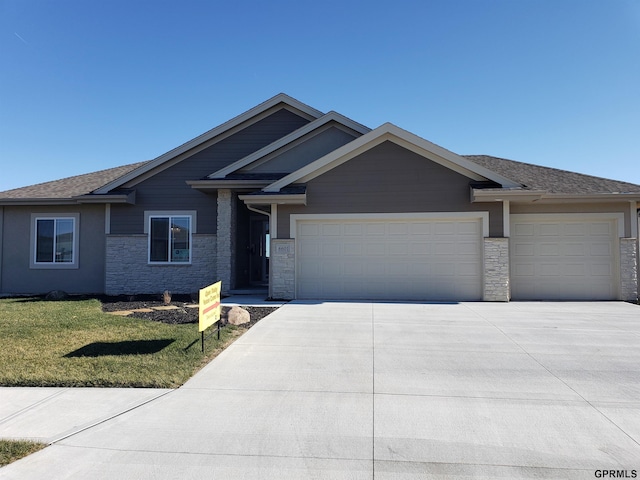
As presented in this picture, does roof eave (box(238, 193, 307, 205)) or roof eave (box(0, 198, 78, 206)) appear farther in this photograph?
roof eave (box(0, 198, 78, 206))

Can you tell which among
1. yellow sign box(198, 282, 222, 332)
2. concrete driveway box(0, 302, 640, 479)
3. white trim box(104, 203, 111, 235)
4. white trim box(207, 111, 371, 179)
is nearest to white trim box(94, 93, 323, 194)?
white trim box(104, 203, 111, 235)

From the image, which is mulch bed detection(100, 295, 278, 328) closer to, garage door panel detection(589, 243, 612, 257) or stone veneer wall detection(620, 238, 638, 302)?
garage door panel detection(589, 243, 612, 257)

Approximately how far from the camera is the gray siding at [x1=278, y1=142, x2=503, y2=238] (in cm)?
1154

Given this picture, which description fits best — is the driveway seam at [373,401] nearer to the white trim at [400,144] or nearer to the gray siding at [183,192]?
the white trim at [400,144]

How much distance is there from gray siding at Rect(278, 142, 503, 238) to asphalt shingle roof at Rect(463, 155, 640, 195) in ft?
6.73

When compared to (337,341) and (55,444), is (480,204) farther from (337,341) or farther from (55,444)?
(55,444)

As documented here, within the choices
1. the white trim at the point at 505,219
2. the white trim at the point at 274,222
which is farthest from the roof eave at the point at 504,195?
the white trim at the point at 274,222

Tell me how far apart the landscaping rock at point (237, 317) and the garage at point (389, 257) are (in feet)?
12.0

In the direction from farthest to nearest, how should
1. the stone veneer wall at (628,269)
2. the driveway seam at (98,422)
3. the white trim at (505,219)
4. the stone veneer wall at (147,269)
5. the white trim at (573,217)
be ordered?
the stone veneer wall at (147,269) → the white trim at (573,217) → the stone veneer wall at (628,269) → the white trim at (505,219) → the driveway seam at (98,422)

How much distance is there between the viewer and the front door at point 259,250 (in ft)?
51.3

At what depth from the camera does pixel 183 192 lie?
46.8ft

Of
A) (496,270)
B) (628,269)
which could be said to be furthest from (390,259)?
(628,269)

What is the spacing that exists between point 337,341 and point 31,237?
13.4 m

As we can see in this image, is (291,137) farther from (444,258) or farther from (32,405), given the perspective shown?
(32,405)
